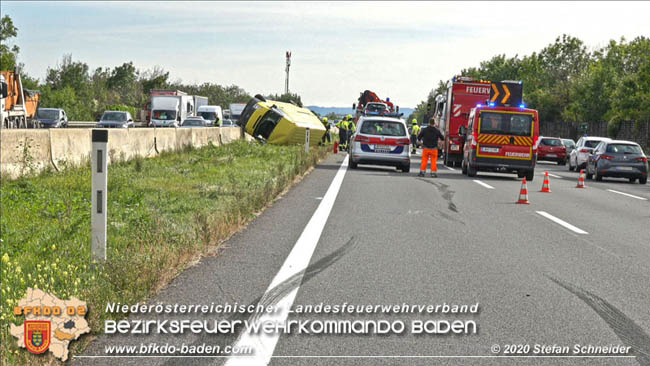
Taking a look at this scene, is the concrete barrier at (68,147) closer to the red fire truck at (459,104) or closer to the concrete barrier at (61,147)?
the concrete barrier at (61,147)

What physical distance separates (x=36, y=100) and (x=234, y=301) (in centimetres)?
3337

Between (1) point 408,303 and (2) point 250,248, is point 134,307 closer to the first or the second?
(1) point 408,303

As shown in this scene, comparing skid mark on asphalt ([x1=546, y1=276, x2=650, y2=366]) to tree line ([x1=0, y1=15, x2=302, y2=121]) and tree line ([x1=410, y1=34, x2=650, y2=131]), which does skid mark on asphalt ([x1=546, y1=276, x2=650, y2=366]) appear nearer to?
tree line ([x1=410, y1=34, x2=650, y2=131])

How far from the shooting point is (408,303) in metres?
6.53

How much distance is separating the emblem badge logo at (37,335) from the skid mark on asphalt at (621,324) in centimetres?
353

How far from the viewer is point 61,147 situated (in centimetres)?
1828

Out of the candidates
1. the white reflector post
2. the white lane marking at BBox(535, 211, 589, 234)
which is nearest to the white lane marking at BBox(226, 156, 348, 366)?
the white reflector post

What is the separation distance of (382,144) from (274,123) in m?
14.1

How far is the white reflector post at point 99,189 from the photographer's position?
23.1 feet

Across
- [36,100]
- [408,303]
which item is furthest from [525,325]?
[36,100]

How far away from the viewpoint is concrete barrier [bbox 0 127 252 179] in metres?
16.0

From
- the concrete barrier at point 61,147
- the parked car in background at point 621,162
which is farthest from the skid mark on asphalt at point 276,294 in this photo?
the parked car in background at point 621,162

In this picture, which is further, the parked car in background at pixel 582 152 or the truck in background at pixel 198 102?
the truck in background at pixel 198 102

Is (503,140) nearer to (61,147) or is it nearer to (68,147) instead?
(68,147)
